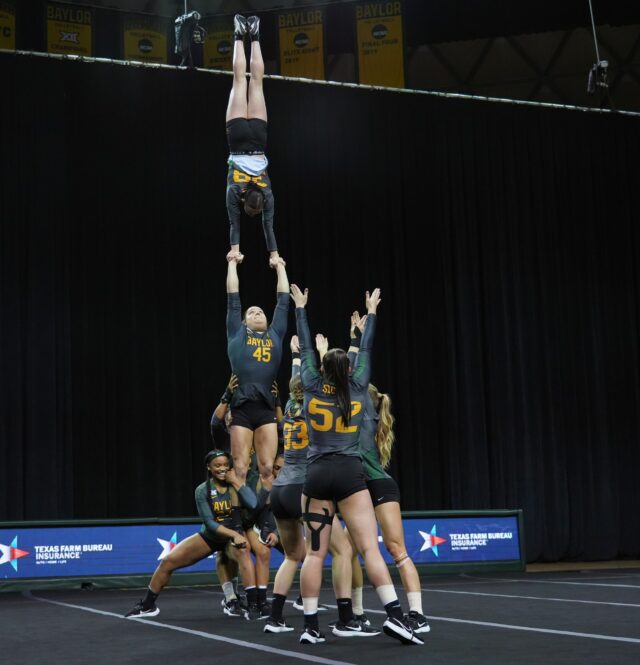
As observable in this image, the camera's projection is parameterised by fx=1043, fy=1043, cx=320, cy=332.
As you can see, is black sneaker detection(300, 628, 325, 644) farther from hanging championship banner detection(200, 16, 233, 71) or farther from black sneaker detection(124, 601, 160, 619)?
hanging championship banner detection(200, 16, 233, 71)

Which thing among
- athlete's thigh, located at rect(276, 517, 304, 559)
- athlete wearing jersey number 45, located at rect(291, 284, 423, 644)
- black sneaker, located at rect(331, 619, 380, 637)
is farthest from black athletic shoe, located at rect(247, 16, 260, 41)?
black sneaker, located at rect(331, 619, 380, 637)

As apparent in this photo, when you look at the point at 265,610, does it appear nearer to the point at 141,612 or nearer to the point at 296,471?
the point at 141,612

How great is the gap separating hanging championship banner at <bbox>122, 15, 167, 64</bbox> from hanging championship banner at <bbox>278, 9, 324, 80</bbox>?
5.19 feet

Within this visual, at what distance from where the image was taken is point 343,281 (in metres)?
15.3

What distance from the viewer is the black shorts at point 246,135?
784cm

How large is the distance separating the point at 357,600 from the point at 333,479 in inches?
52.1

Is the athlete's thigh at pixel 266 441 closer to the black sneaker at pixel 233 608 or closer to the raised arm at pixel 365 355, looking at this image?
the black sneaker at pixel 233 608

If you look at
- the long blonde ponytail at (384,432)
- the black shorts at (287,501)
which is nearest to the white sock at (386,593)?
the long blonde ponytail at (384,432)

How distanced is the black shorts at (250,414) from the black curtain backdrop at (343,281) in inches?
246

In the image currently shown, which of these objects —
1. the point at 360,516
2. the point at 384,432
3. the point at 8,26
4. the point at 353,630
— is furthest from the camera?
the point at 8,26

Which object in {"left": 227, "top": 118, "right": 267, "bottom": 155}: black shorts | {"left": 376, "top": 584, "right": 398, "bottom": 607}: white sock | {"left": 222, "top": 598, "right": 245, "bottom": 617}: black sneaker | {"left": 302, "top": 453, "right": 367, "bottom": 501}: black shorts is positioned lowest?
{"left": 222, "top": 598, "right": 245, "bottom": 617}: black sneaker

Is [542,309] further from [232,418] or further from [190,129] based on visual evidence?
[232,418]

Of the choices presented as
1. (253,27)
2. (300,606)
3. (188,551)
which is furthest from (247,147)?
(300,606)

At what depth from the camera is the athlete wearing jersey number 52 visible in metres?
7.53
